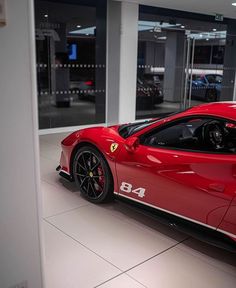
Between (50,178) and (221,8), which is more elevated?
(221,8)

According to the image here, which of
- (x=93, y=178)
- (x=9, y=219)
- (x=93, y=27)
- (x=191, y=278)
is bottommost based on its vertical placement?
(x=191, y=278)

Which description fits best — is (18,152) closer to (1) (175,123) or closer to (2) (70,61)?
(1) (175,123)

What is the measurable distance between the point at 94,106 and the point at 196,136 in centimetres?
518

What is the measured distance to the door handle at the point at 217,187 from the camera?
2496 mm

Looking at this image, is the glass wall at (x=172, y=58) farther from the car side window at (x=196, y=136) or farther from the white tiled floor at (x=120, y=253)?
the white tiled floor at (x=120, y=253)

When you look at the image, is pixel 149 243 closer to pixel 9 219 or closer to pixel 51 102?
pixel 9 219

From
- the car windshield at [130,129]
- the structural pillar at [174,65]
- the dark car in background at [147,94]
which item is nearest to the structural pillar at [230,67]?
the structural pillar at [174,65]

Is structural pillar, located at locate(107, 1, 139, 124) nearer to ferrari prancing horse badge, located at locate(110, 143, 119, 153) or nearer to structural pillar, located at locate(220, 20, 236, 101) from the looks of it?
structural pillar, located at locate(220, 20, 236, 101)

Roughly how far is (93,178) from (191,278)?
153 cm

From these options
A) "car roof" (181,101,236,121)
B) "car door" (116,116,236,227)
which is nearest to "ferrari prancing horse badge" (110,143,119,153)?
"car door" (116,116,236,227)

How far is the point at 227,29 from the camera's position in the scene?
10.2 m

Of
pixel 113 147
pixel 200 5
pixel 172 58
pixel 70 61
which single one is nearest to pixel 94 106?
pixel 70 61

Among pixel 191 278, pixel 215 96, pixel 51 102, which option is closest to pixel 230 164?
pixel 191 278

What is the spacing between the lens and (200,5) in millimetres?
7793
